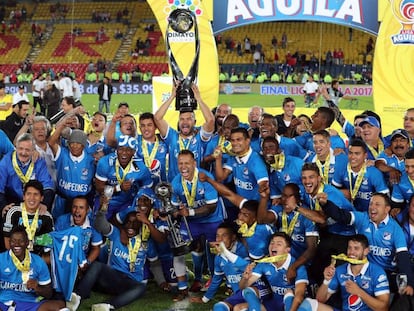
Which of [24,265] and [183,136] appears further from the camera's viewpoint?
[183,136]

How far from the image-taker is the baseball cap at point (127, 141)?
24.2 ft

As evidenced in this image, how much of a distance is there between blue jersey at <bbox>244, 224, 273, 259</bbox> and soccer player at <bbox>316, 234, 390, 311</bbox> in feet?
2.46

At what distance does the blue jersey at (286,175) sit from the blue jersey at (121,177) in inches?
49.6

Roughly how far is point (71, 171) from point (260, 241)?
201 centimetres

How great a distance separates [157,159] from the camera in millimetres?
7285

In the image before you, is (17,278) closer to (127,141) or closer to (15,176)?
(15,176)

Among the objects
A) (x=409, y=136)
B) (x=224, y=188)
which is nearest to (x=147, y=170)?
(x=224, y=188)

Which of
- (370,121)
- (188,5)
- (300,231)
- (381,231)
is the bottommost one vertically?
(300,231)

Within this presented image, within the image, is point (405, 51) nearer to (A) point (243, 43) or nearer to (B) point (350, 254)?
(B) point (350, 254)

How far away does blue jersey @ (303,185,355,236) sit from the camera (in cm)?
600

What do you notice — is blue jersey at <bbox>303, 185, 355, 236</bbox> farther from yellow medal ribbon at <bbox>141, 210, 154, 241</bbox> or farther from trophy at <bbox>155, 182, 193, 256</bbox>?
yellow medal ribbon at <bbox>141, 210, 154, 241</bbox>

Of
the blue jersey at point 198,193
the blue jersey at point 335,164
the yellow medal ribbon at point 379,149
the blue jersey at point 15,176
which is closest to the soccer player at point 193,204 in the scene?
the blue jersey at point 198,193

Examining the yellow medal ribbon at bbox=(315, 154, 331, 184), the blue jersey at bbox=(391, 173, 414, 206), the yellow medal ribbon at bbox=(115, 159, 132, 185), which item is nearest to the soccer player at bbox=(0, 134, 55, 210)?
the yellow medal ribbon at bbox=(115, 159, 132, 185)

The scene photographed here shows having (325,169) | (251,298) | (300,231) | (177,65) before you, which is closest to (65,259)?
(251,298)
